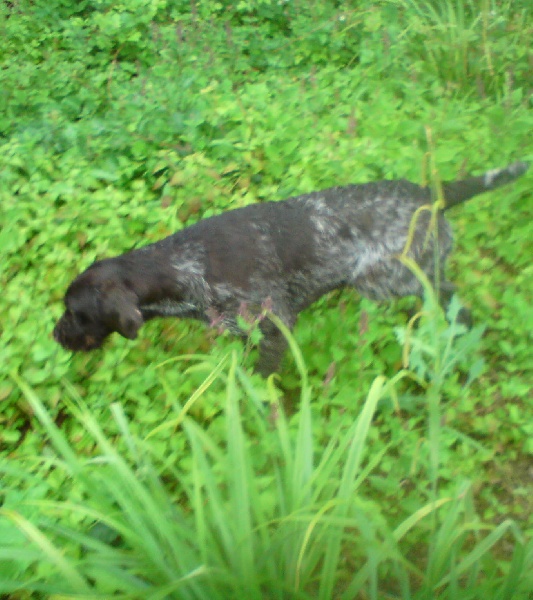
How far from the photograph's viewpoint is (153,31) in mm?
5992

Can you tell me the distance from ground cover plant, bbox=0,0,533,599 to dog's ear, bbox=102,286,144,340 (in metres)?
0.36

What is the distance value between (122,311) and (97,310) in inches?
6.5

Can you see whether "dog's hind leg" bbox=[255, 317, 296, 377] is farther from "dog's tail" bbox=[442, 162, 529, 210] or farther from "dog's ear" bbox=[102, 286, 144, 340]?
"dog's tail" bbox=[442, 162, 529, 210]

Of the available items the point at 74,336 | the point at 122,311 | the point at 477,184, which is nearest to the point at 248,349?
the point at 122,311

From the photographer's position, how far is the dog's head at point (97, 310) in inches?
118

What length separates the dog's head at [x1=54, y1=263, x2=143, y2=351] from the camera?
299cm

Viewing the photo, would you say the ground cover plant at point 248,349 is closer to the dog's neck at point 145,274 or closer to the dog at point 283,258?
the dog at point 283,258

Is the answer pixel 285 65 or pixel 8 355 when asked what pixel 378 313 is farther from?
pixel 285 65

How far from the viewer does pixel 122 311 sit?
9.77 feet

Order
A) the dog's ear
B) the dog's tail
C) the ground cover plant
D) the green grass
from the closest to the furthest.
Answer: the green grass
the ground cover plant
the dog's ear
the dog's tail

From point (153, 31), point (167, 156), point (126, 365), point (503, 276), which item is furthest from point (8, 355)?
point (153, 31)

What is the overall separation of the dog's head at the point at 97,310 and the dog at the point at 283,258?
0.04 ft

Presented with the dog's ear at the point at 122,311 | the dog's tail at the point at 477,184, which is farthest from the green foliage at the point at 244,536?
the dog's tail at the point at 477,184

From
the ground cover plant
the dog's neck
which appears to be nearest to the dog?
the dog's neck
